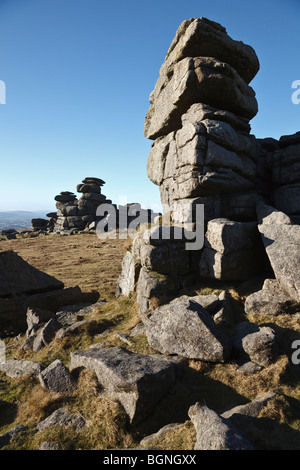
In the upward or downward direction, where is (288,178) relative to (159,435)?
upward

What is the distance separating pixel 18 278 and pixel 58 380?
8.29m

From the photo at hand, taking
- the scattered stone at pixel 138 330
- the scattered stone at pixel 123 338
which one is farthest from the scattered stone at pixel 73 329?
the scattered stone at pixel 138 330

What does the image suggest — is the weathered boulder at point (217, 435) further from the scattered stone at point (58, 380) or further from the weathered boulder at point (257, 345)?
the scattered stone at point (58, 380)

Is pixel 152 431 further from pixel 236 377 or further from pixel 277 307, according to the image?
pixel 277 307

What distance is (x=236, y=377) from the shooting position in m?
7.01

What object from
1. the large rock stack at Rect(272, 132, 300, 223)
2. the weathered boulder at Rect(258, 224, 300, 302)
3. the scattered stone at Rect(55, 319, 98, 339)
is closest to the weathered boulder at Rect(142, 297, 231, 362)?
the weathered boulder at Rect(258, 224, 300, 302)

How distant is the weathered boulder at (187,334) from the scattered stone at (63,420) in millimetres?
3081

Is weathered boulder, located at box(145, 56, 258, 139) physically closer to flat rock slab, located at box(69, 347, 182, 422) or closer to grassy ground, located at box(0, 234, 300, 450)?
grassy ground, located at box(0, 234, 300, 450)

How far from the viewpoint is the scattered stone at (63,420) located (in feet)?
20.2

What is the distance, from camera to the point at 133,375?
6484 mm

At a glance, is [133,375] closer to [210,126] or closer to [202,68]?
[210,126]

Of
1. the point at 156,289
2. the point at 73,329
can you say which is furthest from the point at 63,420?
the point at 156,289
